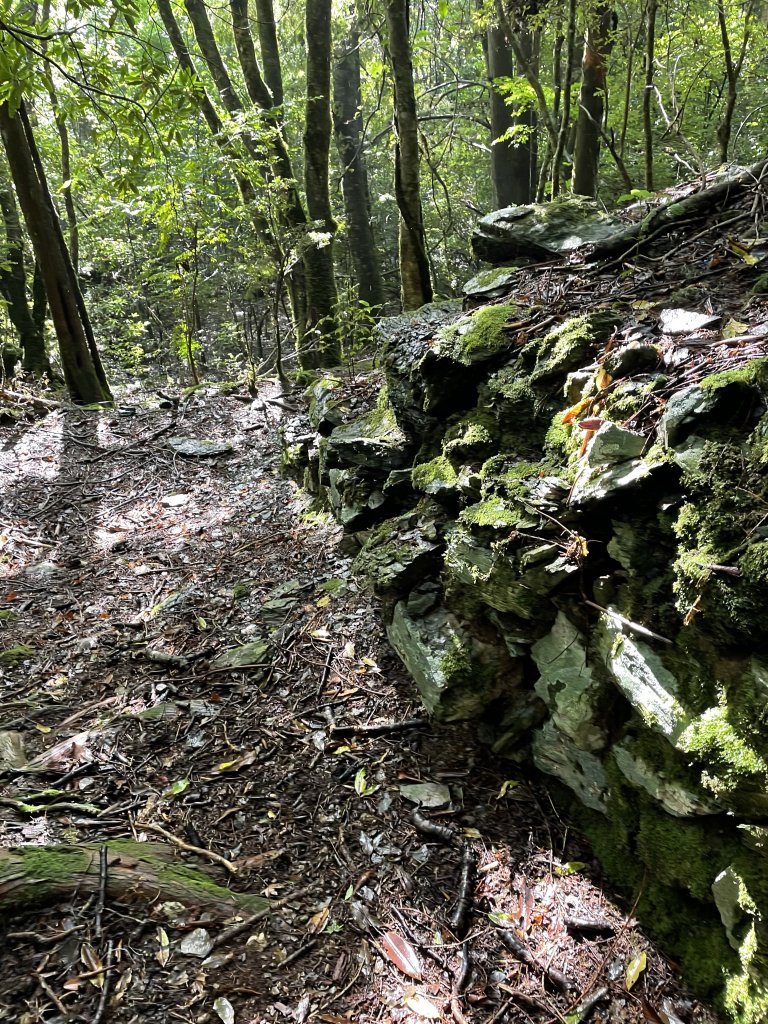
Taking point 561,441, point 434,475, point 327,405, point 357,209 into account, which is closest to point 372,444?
point 434,475

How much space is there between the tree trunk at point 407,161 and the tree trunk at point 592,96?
6.36ft

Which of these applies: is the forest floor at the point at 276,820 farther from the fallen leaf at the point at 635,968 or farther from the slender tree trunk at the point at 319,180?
the slender tree trunk at the point at 319,180

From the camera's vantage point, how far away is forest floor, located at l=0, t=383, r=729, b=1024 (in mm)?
2236

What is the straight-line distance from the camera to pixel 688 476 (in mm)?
2111

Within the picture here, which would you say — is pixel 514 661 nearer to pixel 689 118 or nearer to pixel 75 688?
pixel 75 688

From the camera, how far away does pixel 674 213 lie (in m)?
3.67

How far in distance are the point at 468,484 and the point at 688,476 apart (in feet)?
4.39

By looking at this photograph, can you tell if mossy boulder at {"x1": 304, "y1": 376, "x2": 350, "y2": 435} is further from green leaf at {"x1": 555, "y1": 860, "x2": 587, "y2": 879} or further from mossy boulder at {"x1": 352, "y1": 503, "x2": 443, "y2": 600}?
green leaf at {"x1": 555, "y1": 860, "x2": 587, "y2": 879}

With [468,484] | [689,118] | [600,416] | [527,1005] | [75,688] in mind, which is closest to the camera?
[527,1005]

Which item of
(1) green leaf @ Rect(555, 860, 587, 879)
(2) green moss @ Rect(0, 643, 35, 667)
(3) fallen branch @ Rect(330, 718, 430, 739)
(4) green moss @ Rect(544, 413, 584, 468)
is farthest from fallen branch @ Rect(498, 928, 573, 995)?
(2) green moss @ Rect(0, 643, 35, 667)

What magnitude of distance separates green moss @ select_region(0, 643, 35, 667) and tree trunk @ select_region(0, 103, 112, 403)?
5244mm

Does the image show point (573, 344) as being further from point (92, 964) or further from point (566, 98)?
point (566, 98)

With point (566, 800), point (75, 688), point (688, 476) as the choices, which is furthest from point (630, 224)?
point (75, 688)

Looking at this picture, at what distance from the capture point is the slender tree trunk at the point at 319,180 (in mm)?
7355
